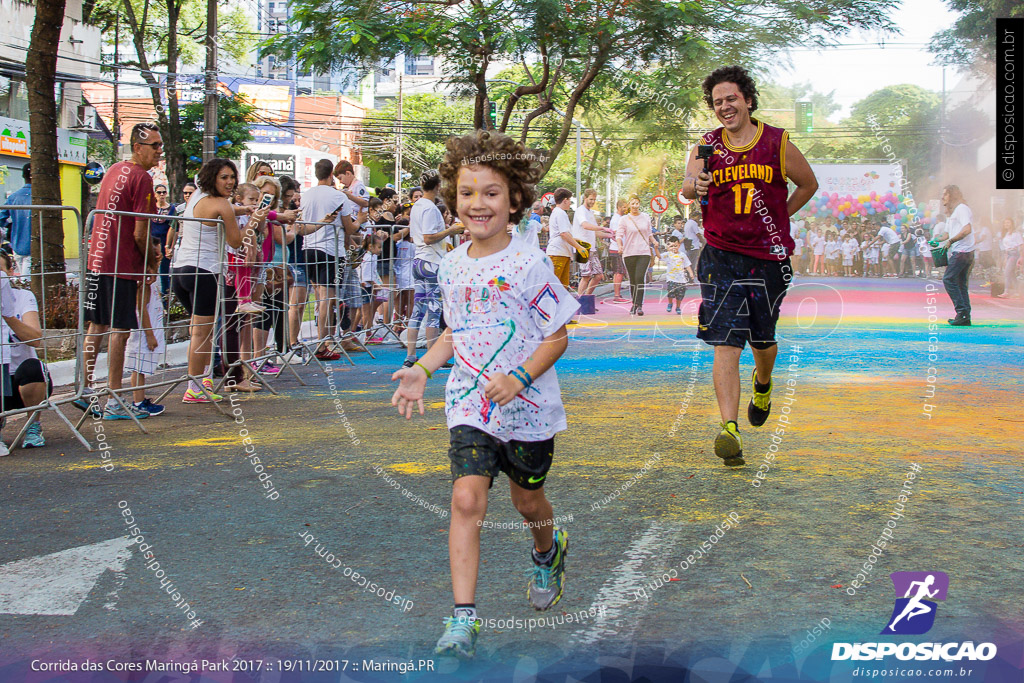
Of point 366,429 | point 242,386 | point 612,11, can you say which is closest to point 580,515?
point 366,429

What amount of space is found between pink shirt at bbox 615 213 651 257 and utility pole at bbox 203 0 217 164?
8645 millimetres

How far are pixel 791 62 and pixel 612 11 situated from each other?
3.71 meters

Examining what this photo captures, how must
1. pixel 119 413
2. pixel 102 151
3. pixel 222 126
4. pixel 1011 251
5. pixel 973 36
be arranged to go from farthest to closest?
pixel 102 151 → pixel 222 126 → pixel 1011 251 → pixel 973 36 → pixel 119 413

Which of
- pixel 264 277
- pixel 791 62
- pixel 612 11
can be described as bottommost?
pixel 264 277

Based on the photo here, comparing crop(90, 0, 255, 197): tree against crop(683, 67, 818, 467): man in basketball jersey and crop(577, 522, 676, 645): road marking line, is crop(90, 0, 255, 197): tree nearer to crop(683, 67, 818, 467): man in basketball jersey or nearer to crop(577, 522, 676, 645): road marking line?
crop(683, 67, 818, 467): man in basketball jersey

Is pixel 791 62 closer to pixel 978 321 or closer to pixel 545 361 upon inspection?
pixel 978 321

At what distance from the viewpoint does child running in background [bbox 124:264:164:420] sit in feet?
23.0

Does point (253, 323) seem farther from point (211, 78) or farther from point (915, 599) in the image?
point (211, 78)

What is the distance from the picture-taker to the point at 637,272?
17125 millimetres

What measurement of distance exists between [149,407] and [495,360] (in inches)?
196

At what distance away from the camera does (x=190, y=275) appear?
739 cm

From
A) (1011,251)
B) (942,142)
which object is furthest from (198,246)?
(1011,251)

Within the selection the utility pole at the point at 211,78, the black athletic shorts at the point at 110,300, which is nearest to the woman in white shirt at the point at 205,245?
the black athletic shorts at the point at 110,300

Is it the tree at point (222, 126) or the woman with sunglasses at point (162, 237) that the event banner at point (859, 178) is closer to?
the woman with sunglasses at point (162, 237)
